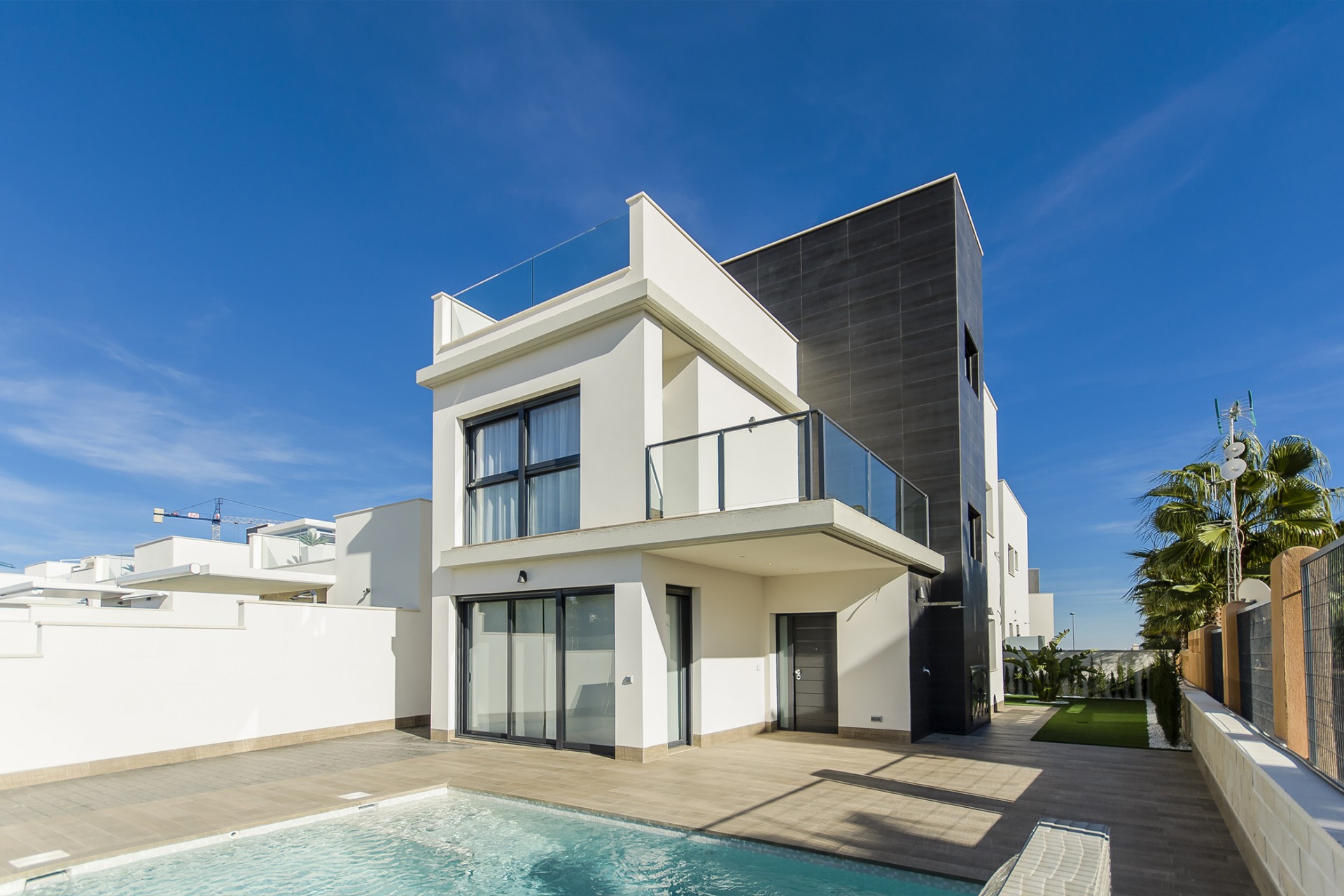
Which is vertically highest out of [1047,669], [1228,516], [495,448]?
[495,448]

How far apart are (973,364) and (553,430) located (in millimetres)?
8897

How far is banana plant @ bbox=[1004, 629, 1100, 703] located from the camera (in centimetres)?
2033

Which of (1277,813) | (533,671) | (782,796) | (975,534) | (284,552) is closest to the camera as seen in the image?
(1277,813)

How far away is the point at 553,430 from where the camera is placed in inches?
448

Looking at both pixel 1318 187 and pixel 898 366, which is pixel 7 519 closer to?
pixel 898 366

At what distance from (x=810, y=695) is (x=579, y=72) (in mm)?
12685

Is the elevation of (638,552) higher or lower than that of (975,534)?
lower

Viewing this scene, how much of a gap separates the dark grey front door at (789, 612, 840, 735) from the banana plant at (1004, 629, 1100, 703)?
10396mm

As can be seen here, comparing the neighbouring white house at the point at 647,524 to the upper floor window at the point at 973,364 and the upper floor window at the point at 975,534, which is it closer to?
the upper floor window at the point at 975,534

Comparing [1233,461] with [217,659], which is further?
[217,659]

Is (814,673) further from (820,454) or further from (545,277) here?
(545,277)

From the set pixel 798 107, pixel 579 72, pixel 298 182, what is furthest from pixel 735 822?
pixel 298 182

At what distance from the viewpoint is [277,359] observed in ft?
115

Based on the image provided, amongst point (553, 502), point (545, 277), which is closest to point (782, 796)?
point (553, 502)
